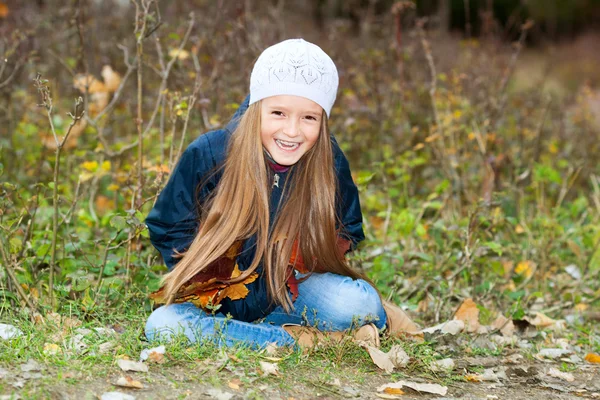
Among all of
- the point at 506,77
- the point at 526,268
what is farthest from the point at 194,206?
the point at 506,77

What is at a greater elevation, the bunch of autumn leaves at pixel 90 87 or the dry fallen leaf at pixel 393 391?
the bunch of autumn leaves at pixel 90 87

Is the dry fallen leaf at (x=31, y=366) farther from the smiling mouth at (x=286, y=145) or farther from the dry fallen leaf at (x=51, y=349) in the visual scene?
the smiling mouth at (x=286, y=145)

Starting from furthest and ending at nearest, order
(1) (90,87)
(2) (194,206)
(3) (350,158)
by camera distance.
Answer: (3) (350,158) < (1) (90,87) < (2) (194,206)

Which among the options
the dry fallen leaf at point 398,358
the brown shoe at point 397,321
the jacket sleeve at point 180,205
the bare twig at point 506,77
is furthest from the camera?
the bare twig at point 506,77

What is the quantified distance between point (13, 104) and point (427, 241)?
2.96 meters

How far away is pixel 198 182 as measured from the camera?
279 centimetres

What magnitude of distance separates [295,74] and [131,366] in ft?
3.69

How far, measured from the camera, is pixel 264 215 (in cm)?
274

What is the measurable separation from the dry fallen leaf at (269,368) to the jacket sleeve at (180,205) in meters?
0.58

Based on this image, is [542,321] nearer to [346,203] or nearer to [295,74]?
[346,203]

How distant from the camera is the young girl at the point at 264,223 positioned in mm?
2680

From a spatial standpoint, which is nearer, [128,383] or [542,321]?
[128,383]

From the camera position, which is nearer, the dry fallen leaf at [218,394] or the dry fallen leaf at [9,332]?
the dry fallen leaf at [218,394]

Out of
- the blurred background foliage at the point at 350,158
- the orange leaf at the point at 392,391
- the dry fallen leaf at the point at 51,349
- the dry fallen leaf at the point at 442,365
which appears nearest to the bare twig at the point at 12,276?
the blurred background foliage at the point at 350,158
